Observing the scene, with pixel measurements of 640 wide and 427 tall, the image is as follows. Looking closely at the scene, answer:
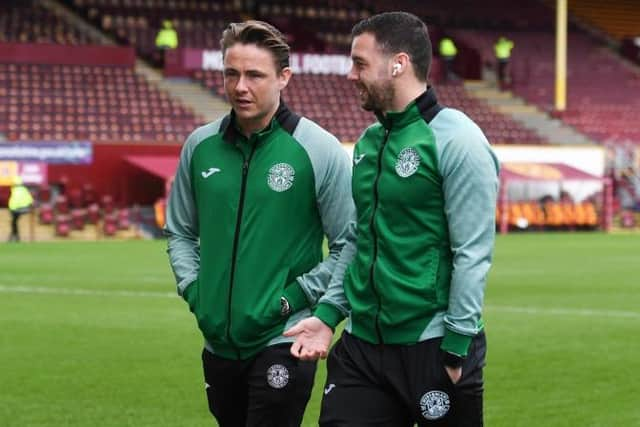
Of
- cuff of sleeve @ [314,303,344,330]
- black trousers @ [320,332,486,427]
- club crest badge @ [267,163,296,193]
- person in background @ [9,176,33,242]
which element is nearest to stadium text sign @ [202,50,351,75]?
person in background @ [9,176,33,242]

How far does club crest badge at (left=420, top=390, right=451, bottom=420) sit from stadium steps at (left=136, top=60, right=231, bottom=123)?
1566 inches

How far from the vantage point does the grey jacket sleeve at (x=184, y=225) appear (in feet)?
18.0

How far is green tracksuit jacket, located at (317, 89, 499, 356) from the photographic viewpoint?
467 cm

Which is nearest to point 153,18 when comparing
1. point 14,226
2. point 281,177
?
point 14,226

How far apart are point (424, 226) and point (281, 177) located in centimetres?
73

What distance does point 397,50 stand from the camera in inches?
189

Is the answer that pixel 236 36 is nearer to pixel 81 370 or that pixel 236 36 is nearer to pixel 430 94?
pixel 430 94

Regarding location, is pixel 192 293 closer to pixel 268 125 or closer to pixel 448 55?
pixel 268 125

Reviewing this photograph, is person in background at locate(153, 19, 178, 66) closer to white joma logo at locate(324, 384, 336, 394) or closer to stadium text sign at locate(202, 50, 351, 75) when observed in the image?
stadium text sign at locate(202, 50, 351, 75)

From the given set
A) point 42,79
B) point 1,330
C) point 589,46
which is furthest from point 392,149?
point 589,46

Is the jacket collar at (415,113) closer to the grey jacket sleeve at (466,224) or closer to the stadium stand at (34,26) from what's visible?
the grey jacket sleeve at (466,224)

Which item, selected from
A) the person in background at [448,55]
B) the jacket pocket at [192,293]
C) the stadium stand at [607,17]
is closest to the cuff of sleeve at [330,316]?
the jacket pocket at [192,293]

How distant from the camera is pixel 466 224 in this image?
15.4ft

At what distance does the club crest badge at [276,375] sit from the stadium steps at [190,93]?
3928 centimetres
